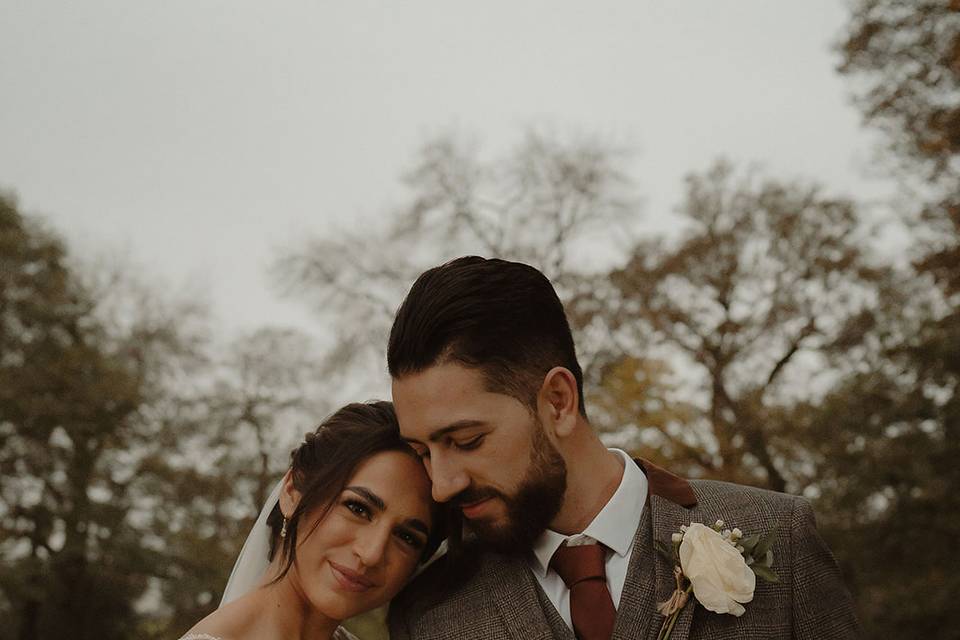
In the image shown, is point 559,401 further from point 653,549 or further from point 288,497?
point 288,497

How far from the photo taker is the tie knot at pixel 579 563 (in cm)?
275

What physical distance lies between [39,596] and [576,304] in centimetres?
1136

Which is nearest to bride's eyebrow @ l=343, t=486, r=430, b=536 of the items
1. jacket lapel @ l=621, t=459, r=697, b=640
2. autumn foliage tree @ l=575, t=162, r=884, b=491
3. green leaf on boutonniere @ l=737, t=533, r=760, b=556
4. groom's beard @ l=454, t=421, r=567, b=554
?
groom's beard @ l=454, t=421, r=567, b=554

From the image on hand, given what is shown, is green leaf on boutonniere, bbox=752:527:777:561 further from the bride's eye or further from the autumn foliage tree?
the autumn foliage tree

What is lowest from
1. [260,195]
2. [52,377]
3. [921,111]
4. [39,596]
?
[39,596]

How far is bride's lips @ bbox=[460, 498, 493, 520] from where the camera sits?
9.04 feet

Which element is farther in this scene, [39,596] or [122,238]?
[122,238]

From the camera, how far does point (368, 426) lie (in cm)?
331

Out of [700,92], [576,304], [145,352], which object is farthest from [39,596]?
[700,92]

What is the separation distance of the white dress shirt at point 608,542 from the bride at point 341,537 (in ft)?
1.41

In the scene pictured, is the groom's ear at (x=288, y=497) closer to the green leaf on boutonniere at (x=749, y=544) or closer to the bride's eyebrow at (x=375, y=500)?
the bride's eyebrow at (x=375, y=500)

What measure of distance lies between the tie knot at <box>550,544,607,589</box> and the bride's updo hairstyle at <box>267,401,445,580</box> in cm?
51

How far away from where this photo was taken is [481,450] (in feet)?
8.91

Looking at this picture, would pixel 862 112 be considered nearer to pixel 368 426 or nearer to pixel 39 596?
pixel 368 426
